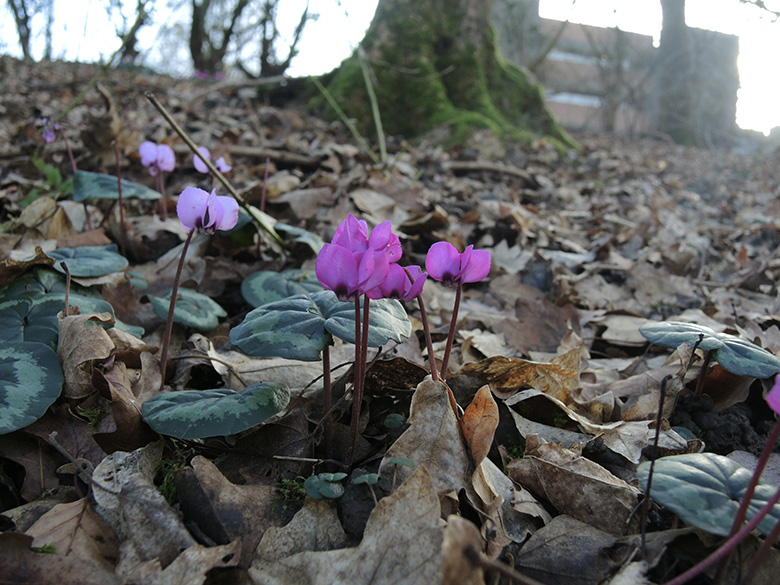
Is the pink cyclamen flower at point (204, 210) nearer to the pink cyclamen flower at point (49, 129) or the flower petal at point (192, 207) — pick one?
the flower petal at point (192, 207)

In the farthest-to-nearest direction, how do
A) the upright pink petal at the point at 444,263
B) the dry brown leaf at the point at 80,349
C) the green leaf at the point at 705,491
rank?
the dry brown leaf at the point at 80,349 < the upright pink petal at the point at 444,263 < the green leaf at the point at 705,491

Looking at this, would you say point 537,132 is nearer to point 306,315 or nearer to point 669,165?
point 669,165

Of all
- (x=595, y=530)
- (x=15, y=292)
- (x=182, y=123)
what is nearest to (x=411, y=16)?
(x=182, y=123)

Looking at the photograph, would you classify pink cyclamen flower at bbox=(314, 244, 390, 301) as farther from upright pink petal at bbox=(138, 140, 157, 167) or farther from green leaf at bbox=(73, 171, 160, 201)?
upright pink petal at bbox=(138, 140, 157, 167)

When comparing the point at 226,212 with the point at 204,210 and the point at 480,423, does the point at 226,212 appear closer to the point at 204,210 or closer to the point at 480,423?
the point at 204,210

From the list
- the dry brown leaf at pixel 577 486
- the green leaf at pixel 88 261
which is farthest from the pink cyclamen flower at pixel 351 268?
the green leaf at pixel 88 261

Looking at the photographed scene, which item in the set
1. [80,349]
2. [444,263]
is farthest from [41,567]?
[444,263]
